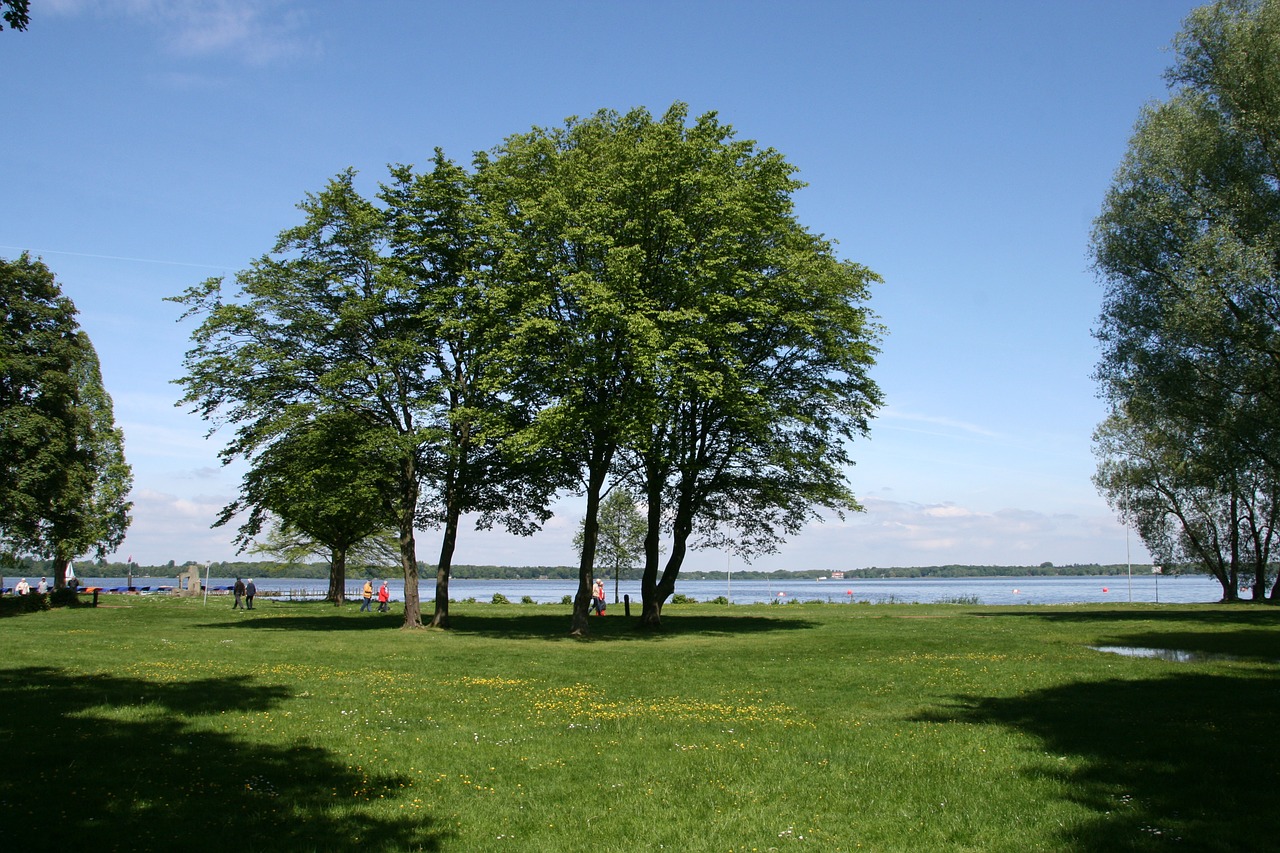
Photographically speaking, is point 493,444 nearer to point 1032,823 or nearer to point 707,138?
point 707,138

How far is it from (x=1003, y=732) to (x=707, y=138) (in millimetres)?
23737

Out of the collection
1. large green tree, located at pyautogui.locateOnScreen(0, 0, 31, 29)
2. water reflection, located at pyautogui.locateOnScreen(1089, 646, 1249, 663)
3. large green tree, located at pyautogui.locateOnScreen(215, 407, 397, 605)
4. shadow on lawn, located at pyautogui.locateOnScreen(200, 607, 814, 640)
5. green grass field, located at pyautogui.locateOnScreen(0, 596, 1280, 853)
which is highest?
large green tree, located at pyautogui.locateOnScreen(0, 0, 31, 29)

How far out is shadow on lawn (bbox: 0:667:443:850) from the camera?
24.7 feet

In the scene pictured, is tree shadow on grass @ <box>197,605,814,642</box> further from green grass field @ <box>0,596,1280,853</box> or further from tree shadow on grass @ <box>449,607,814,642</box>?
green grass field @ <box>0,596,1280,853</box>

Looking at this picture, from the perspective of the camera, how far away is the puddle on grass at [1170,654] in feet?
64.5

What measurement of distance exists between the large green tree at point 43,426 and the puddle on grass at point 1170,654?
4060cm

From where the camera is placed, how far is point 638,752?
428 inches

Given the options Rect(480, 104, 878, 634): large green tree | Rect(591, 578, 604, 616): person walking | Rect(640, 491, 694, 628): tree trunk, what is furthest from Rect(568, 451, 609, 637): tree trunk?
Rect(591, 578, 604, 616): person walking

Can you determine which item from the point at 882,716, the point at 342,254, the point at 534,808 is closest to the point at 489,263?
the point at 342,254

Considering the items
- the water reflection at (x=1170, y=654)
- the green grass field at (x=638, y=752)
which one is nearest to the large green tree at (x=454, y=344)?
the green grass field at (x=638, y=752)

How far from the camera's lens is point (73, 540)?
41.9 meters

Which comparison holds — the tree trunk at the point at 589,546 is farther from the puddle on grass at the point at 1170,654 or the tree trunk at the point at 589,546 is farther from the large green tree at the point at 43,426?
the large green tree at the point at 43,426

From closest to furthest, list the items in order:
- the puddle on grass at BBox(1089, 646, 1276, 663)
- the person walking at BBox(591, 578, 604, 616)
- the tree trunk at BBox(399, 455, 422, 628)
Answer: the puddle on grass at BBox(1089, 646, 1276, 663), the tree trunk at BBox(399, 455, 422, 628), the person walking at BBox(591, 578, 604, 616)

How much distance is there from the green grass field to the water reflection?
0.47 meters
